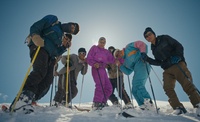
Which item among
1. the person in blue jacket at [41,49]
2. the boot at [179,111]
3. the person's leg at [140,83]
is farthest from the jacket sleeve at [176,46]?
the person in blue jacket at [41,49]

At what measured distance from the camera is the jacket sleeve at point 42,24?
10.7 ft

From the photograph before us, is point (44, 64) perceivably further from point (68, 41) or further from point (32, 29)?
point (68, 41)

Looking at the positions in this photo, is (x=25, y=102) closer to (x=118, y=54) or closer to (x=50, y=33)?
(x=50, y=33)

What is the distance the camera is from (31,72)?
10.2 feet

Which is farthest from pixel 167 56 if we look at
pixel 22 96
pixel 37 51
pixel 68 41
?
pixel 22 96

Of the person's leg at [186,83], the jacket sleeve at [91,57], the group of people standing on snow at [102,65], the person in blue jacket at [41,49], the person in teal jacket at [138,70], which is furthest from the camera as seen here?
the jacket sleeve at [91,57]

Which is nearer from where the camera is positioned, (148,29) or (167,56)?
(167,56)

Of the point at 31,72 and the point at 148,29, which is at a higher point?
the point at 148,29

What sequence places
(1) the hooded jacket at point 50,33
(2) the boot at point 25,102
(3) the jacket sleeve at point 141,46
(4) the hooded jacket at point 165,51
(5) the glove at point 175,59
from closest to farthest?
(2) the boot at point 25,102 < (1) the hooded jacket at point 50,33 < (5) the glove at point 175,59 < (4) the hooded jacket at point 165,51 < (3) the jacket sleeve at point 141,46

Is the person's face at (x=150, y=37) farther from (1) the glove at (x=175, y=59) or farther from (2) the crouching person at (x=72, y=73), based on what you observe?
(2) the crouching person at (x=72, y=73)

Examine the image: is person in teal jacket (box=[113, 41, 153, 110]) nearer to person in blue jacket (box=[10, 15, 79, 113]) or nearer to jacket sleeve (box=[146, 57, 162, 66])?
jacket sleeve (box=[146, 57, 162, 66])

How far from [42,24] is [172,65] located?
3467 millimetres

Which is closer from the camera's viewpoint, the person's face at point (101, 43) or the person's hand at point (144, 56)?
the person's hand at point (144, 56)

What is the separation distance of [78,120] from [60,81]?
4.16 metres
